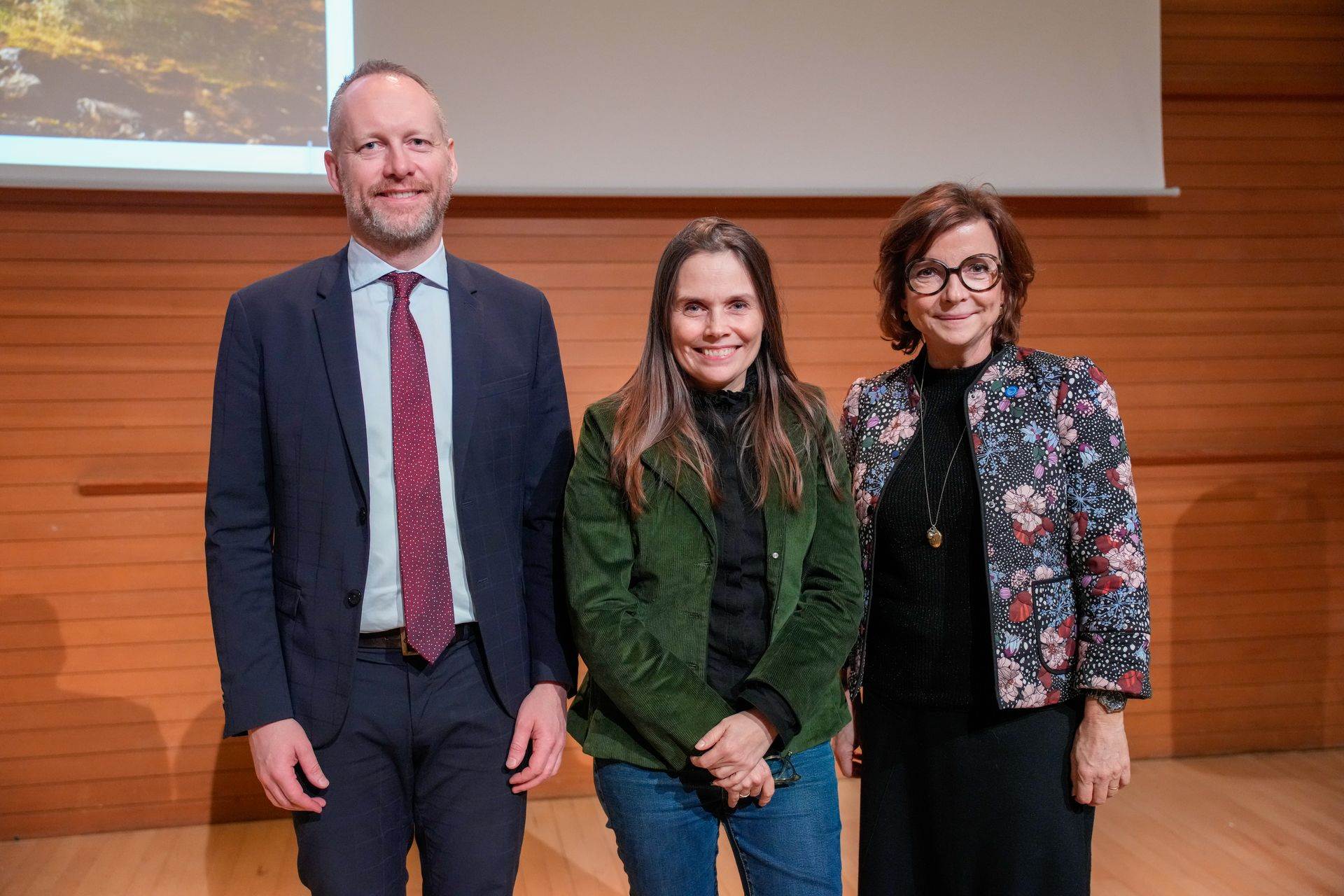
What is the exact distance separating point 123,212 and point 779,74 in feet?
7.20

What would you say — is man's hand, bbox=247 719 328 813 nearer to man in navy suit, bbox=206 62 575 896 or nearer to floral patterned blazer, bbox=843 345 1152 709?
man in navy suit, bbox=206 62 575 896

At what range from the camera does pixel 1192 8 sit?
389 cm

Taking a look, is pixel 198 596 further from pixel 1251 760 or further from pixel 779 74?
pixel 1251 760

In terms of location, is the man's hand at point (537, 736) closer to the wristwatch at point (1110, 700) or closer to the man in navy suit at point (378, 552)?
the man in navy suit at point (378, 552)

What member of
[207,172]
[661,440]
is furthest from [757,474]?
[207,172]

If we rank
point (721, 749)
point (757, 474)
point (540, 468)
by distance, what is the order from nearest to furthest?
point (721, 749)
point (757, 474)
point (540, 468)

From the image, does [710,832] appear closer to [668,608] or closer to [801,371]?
[668,608]

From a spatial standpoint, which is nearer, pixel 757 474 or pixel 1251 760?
pixel 757 474

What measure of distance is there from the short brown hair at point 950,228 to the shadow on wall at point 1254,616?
2.62 metres

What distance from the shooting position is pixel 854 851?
3146mm

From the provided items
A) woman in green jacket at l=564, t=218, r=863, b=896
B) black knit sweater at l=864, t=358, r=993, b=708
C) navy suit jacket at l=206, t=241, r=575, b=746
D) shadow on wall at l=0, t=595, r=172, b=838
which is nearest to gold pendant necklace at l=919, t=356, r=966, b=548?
black knit sweater at l=864, t=358, r=993, b=708

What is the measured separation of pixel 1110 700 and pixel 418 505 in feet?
3.72

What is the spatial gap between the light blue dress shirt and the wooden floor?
5.70ft

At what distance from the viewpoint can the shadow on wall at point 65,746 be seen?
3.42m
